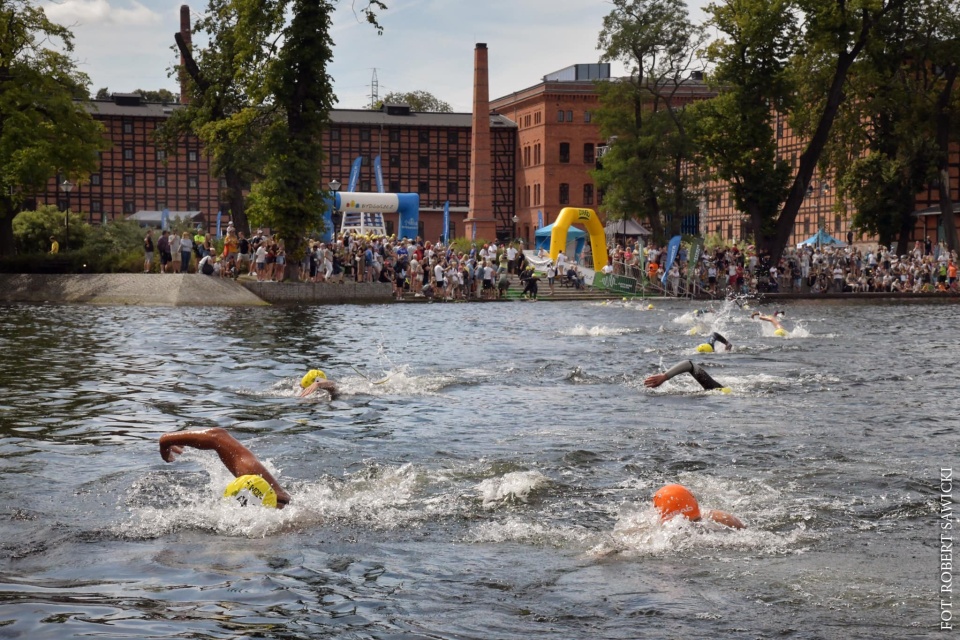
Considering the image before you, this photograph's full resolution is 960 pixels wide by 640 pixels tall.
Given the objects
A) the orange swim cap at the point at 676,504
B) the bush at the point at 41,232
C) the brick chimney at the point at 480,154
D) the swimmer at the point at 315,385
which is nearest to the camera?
the orange swim cap at the point at 676,504

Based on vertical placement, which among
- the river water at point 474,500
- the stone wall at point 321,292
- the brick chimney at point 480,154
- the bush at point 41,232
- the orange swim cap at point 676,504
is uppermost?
the brick chimney at point 480,154

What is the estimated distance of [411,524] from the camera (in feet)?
32.6

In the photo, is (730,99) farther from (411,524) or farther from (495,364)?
(411,524)

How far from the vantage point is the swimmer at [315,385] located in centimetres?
1767

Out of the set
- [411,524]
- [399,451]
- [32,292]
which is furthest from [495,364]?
[32,292]

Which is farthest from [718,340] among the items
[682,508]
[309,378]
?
[682,508]

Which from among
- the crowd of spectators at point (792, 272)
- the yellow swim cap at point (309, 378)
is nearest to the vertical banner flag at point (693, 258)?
the crowd of spectators at point (792, 272)

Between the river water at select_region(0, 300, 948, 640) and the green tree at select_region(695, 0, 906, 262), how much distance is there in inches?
1406

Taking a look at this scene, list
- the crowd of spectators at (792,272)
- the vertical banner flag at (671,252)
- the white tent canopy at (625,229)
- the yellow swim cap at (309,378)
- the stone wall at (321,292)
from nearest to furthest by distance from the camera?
the yellow swim cap at (309,378), the stone wall at (321,292), the vertical banner flag at (671,252), the crowd of spectators at (792,272), the white tent canopy at (625,229)

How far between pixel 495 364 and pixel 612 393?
15.0 ft

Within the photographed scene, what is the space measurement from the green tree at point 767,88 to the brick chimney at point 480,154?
993 inches

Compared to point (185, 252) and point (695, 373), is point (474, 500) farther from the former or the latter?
point (185, 252)

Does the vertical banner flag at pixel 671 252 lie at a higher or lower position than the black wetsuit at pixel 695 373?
higher

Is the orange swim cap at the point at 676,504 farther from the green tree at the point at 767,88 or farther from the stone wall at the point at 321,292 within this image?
the green tree at the point at 767,88
